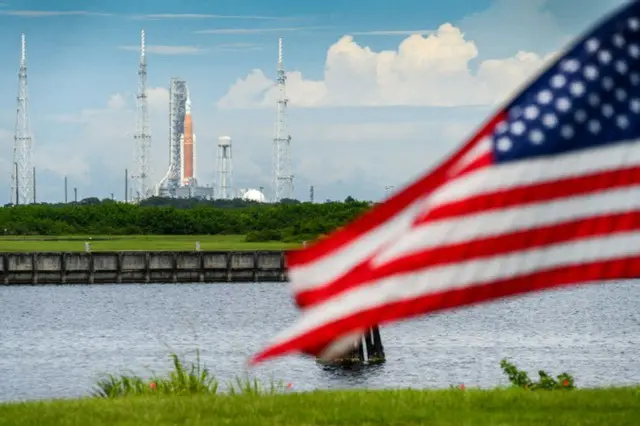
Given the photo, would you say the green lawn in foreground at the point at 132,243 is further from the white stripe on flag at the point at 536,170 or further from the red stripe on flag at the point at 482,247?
the white stripe on flag at the point at 536,170

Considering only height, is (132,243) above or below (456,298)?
below

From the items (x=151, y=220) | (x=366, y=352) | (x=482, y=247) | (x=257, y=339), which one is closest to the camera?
(x=482, y=247)

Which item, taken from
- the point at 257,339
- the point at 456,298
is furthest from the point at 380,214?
the point at 257,339

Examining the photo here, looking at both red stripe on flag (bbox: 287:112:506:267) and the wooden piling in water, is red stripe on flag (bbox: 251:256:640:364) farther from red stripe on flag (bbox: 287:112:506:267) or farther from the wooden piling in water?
the wooden piling in water

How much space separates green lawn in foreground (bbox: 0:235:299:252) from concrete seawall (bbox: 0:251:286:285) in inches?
980

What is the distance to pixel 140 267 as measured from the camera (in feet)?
396

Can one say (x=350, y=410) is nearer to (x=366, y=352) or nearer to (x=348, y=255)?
(x=348, y=255)

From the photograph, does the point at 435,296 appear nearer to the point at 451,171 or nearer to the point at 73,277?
the point at 451,171

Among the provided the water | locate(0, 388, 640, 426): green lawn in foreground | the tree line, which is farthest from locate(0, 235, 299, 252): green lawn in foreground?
locate(0, 388, 640, 426): green lawn in foreground

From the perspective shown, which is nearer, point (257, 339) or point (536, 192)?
point (536, 192)

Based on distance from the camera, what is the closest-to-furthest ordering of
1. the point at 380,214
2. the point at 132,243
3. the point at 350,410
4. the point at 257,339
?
the point at 380,214 → the point at 350,410 → the point at 257,339 → the point at 132,243

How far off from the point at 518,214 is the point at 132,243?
161m

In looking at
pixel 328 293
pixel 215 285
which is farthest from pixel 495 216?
pixel 215 285

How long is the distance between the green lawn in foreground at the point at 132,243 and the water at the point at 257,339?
2844 cm
